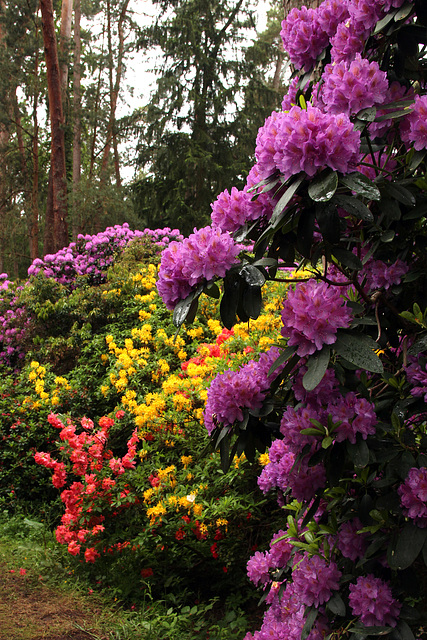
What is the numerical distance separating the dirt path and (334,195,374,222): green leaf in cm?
196

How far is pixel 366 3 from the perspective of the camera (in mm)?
1248

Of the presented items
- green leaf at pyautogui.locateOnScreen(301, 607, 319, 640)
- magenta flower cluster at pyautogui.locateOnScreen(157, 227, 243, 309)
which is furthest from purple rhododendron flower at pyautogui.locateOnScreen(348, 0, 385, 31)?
green leaf at pyautogui.locateOnScreen(301, 607, 319, 640)

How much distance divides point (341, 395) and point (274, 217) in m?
0.49

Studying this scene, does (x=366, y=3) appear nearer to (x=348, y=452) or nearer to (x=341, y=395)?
(x=341, y=395)

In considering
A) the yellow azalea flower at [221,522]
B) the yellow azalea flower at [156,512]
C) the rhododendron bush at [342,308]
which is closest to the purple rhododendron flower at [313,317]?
the rhododendron bush at [342,308]

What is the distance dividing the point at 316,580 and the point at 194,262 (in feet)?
2.89

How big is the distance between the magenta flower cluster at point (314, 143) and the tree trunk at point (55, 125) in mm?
8791

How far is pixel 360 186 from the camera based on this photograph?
0.99 m

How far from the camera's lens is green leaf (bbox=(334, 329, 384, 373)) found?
1.01 meters

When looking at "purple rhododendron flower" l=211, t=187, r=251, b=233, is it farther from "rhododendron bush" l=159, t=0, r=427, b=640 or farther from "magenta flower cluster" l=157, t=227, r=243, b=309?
"magenta flower cluster" l=157, t=227, r=243, b=309

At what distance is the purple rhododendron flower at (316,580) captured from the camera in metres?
1.29

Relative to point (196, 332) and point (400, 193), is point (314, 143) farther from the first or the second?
point (196, 332)

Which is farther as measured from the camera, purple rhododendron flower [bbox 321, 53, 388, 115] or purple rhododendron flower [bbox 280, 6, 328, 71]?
purple rhododendron flower [bbox 280, 6, 328, 71]

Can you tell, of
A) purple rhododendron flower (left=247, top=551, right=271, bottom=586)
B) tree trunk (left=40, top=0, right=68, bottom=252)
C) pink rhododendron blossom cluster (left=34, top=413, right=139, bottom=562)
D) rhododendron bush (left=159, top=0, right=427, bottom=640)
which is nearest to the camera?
rhododendron bush (left=159, top=0, right=427, bottom=640)
